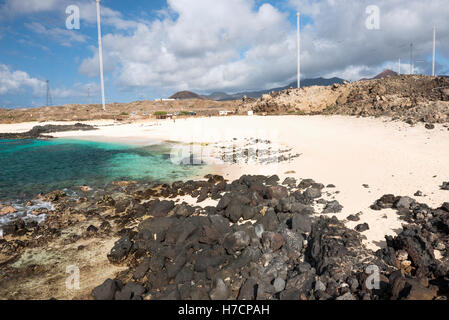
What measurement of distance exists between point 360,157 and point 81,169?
60.9ft

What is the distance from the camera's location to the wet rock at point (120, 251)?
7129 mm

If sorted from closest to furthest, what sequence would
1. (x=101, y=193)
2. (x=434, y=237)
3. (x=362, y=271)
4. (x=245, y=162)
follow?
1. (x=362, y=271)
2. (x=434, y=237)
3. (x=101, y=193)
4. (x=245, y=162)

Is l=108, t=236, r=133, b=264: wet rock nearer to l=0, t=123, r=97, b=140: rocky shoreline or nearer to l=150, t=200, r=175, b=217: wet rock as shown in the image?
l=150, t=200, r=175, b=217: wet rock

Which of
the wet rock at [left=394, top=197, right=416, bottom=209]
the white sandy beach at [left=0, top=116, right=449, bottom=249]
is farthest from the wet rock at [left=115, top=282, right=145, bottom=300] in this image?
the wet rock at [left=394, top=197, right=416, bottom=209]

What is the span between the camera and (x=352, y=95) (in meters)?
33.6

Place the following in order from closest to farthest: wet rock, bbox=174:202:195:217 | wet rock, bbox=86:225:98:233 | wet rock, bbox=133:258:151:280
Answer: wet rock, bbox=133:258:151:280, wet rock, bbox=86:225:98:233, wet rock, bbox=174:202:195:217

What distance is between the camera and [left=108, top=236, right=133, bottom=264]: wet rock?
7.13m

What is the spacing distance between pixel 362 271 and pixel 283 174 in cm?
836

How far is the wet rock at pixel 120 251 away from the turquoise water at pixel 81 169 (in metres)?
8.11

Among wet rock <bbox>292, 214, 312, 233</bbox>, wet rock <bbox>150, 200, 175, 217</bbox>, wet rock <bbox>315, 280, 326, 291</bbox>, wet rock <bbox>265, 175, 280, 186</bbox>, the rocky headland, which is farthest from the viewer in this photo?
the rocky headland

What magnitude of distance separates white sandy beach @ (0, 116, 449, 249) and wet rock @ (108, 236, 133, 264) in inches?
249

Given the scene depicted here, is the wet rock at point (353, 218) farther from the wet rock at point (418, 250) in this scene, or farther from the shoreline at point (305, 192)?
the wet rock at point (418, 250)
